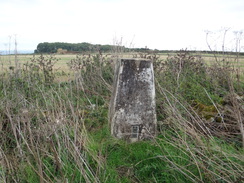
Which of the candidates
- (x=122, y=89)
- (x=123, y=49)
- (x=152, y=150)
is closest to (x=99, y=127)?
(x=122, y=89)

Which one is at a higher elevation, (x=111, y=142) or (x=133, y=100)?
(x=133, y=100)

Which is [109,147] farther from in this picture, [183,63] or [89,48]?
[89,48]

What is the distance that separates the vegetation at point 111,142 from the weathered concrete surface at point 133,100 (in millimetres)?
205

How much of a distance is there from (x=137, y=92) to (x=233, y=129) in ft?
5.06

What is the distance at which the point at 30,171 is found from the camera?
2605mm

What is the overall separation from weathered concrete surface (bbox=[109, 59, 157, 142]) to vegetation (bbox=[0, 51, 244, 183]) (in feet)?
0.67

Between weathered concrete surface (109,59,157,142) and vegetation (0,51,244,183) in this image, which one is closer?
vegetation (0,51,244,183)

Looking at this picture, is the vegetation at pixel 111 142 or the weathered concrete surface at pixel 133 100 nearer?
the vegetation at pixel 111 142

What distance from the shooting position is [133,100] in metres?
3.57

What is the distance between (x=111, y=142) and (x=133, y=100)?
708 mm

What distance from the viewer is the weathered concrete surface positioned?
11.6 ft

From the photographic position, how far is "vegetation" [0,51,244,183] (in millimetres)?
2223

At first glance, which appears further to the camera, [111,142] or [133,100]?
[133,100]

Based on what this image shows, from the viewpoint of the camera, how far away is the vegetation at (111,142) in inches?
87.5
